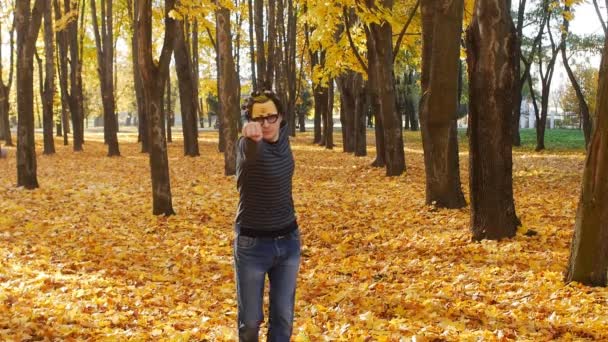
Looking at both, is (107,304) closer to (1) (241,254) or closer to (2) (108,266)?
(2) (108,266)

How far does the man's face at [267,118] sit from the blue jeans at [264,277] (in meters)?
0.63

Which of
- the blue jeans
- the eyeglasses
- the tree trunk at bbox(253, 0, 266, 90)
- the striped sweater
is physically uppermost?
the tree trunk at bbox(253, 0, 266, 90)

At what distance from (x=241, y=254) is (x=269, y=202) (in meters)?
0.37

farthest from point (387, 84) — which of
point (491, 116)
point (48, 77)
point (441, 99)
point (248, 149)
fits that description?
point (48, 77)

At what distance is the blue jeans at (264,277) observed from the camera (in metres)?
3.56

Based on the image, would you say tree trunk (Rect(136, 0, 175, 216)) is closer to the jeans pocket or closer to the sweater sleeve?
the sweater sleeve

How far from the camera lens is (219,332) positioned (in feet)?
16.7

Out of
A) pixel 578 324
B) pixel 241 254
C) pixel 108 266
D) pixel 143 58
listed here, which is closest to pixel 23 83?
pixel 143 58

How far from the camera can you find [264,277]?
372 cm

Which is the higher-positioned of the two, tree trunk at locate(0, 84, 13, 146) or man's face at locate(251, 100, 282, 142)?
tree trunk at locate(0, 84, 13, 146)

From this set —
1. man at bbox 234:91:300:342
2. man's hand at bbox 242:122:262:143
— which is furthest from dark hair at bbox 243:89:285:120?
man's hand at bbox 242:122:262:143

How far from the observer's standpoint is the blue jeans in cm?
356

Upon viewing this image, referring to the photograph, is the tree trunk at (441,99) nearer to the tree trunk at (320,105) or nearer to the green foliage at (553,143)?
the tree trunk at (320,105)

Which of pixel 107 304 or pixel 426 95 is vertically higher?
pixel 426 95
